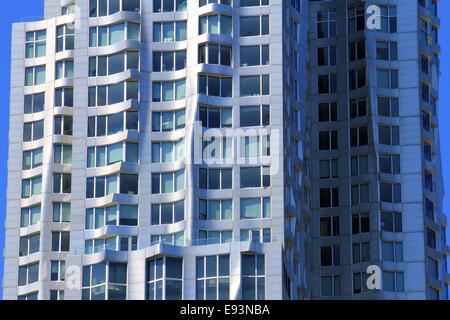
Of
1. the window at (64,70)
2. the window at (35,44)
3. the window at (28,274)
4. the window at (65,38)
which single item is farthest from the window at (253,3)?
the window at (28,274)

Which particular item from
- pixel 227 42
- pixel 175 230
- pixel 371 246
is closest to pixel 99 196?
pixel 175 230

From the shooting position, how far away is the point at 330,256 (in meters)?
173

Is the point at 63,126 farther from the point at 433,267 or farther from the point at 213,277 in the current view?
the point at 433,267

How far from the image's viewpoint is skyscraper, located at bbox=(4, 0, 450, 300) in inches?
6024

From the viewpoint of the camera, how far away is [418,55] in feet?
582

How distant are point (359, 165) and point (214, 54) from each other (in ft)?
75.3

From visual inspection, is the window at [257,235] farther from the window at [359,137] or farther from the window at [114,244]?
the window at [359,137]

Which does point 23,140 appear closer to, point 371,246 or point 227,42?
point 227,42

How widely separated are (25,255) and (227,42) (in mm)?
28788

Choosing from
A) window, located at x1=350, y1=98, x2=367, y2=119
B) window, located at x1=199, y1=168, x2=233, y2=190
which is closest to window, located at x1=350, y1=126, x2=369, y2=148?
window, located at x1=350, y1=98, x2=367, y2=119

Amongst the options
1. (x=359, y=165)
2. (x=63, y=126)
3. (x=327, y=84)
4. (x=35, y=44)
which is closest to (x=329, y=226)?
(x=359, y=165)

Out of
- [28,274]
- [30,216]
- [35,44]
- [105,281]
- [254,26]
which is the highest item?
[35,44]

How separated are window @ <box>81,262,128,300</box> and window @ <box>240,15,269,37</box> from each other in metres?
26.5

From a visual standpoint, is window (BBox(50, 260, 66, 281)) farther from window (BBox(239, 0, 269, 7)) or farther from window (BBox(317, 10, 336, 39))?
window (BBox(317, 10, 336, 39))
